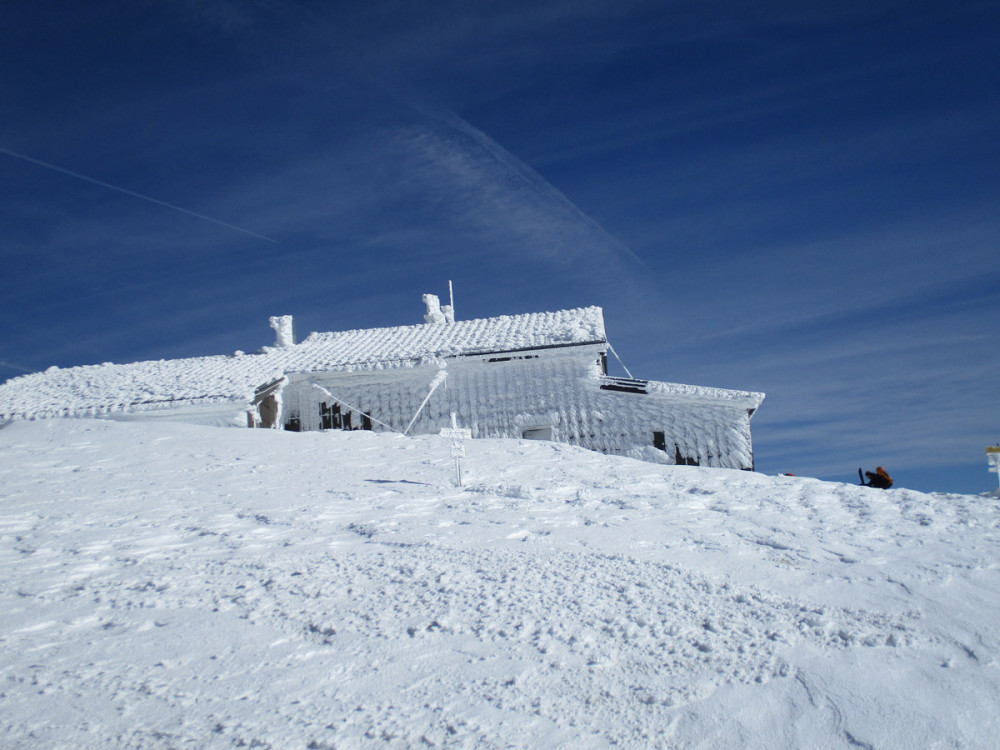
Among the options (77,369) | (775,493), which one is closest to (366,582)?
(775,493)

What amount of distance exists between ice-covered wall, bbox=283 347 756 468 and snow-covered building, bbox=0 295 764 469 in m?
0.02

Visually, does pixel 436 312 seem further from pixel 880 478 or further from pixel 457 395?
pixel 880 478

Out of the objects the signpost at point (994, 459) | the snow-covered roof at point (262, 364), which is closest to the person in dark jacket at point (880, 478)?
the signpost at point (994, 459)

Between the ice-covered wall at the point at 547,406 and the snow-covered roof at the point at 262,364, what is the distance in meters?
0.43

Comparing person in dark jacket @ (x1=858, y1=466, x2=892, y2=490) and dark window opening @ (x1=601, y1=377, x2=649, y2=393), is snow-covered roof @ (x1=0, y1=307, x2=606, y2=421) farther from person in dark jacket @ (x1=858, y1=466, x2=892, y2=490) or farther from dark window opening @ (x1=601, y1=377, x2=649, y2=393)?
person in dark jacket @ (x1=858, y1=466, x2=892, y2=490)

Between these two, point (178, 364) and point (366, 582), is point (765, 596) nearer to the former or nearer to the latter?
point (366, 582)

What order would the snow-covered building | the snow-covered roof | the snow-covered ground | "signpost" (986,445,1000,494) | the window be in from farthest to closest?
the window, the snow-covered roof, the snow-covered building, "signpost" (986,445,1000,494), the snow-covered ground

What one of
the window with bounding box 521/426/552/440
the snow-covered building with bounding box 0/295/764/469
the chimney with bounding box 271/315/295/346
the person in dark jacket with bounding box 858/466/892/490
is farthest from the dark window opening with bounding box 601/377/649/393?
the chimney with bounding box 271/315/295/346

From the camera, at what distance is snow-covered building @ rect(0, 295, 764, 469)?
16.6 meters

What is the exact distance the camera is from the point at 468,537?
23.3 feet

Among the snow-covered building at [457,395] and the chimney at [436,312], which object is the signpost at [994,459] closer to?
→ the snow-covered building at [457,395]

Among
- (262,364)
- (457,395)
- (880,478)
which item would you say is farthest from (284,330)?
(880,478)

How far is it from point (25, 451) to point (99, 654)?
28.7ft

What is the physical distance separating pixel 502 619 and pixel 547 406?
40.9ft
